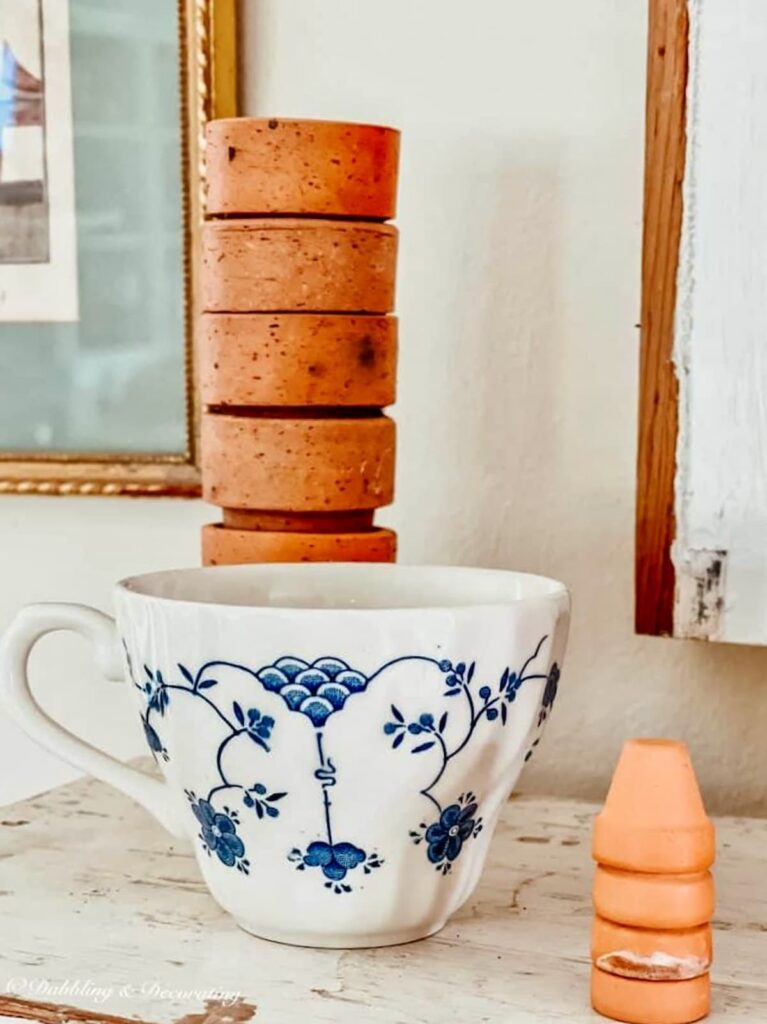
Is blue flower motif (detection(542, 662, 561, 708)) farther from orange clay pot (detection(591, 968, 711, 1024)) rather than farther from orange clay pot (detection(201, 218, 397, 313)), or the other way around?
orange clay pot (detection(201, 218, 397, 313))

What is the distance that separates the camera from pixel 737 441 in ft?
2.06

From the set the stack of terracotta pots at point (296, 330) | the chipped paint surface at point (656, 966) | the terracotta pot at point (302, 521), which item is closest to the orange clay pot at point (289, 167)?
the stack of terracotta pots at point (296, 330)

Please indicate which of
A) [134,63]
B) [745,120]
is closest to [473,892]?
[745,120]

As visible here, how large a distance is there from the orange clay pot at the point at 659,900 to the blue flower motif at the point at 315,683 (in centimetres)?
10

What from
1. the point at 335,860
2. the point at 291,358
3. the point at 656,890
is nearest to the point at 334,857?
the point at 335,860

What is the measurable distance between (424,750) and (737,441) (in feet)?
0.81

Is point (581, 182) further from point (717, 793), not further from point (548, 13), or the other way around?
point (717, 793)

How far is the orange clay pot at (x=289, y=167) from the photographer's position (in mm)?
597

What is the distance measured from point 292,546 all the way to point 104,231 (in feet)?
0.88

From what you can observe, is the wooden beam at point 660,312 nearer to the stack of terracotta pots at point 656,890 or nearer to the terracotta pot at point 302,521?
the terracotta pot at point 302,521

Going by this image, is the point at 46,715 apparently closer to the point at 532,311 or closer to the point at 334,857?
the point at 334,857

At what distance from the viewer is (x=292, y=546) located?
0.61 meters

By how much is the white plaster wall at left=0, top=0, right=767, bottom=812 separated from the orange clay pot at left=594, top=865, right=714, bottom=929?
1.00 feet

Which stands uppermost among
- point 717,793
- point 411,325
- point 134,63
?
point 134,63
